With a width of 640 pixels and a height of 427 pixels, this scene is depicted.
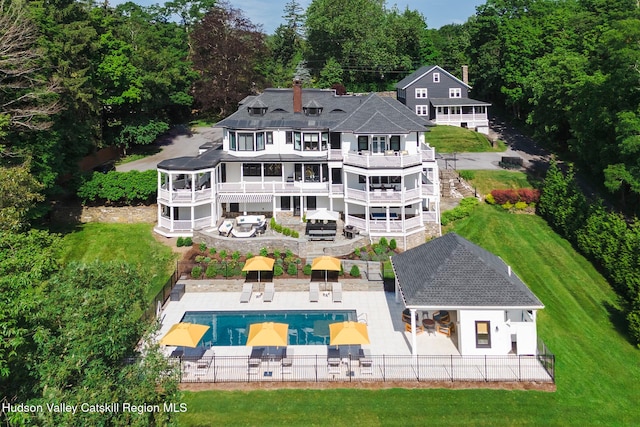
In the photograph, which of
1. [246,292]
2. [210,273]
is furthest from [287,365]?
[210,273]

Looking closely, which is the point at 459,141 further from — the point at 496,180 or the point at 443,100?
the point at 496,180

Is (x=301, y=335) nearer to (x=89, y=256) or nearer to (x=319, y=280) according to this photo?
(x=319, y=280)

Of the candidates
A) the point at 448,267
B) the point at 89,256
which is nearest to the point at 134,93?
the point at 89,256

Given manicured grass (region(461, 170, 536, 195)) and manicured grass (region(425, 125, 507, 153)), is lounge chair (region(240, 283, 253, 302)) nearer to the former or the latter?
manicured grass (region(461, 170, 536, 195))

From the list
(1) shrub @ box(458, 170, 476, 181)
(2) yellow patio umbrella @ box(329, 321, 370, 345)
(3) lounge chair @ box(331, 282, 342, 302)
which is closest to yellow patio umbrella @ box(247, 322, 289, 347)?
(2) yellow patio umbrella @ box(329, 321, 370, 345)

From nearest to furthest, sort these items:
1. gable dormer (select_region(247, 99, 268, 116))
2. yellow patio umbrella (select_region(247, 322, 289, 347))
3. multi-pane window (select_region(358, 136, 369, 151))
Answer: yellow patio umbrella (select_region(247, 322, 289, 347)) → multi-pane window (select_region(358, 136, 369, 151)) → gable dormer (select_region(247, 99, 268, 116))

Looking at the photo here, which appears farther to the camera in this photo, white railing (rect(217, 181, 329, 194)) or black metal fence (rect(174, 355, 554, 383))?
white railing (rect(217, 181, 329, 194))
